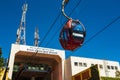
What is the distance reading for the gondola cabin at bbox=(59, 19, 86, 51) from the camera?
348 inches

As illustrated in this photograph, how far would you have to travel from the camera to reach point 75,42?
359 inches

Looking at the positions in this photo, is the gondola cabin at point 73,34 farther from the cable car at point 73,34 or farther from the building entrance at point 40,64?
the building entrance at point 40,64

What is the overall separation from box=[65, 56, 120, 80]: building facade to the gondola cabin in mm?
26408

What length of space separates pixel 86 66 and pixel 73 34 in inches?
1151

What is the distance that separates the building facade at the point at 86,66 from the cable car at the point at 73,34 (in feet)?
86.7

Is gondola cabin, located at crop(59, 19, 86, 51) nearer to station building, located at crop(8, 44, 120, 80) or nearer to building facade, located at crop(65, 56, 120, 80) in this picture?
station building, located at crop(8, 44, 120, 80)

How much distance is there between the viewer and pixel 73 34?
29.4 feet

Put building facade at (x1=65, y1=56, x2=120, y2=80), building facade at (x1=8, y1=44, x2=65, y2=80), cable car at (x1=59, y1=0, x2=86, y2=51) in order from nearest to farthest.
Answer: cable car at (x1=59, y1=0, x2=86, y2=51), building facade at (x1=65, y1=56, x2=120, y2=80), building facade at (x1=8, y1=44, x2=65, y2=80)

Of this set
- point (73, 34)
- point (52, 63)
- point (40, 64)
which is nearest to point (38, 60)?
point (40, 64)

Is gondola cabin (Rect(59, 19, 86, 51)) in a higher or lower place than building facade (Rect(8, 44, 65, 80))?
lower

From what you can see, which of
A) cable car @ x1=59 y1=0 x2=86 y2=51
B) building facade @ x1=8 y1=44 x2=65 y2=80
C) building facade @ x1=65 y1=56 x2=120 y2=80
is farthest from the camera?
building facade @ x1=8 y1=44 x2=65 y2=80

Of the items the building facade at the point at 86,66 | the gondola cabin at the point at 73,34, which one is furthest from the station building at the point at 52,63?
the gondola cabin at the point at 73,34

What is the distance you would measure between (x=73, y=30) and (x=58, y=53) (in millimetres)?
29569

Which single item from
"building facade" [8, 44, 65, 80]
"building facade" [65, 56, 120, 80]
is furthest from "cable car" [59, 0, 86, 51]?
"building facade" [65, 56, 120, 80]
